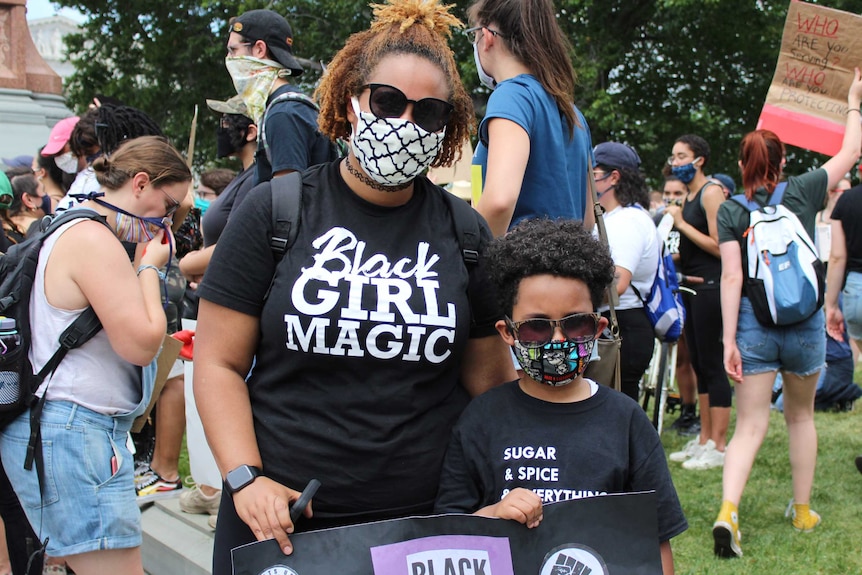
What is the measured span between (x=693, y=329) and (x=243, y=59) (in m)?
4.24

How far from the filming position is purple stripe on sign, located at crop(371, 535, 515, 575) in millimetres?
2002

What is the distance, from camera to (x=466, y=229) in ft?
7.44

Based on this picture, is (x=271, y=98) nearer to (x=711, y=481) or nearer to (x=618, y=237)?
(x=618, y=237)

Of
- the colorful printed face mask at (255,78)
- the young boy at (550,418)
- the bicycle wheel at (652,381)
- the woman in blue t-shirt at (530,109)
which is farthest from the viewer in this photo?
the bicycle wheel at (652,381)

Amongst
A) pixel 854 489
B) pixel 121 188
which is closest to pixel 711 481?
pixel 854 489

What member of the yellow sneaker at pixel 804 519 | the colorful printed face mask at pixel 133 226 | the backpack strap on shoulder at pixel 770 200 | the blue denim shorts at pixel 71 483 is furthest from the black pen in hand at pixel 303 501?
the yellow sneaker at pixel 804 519

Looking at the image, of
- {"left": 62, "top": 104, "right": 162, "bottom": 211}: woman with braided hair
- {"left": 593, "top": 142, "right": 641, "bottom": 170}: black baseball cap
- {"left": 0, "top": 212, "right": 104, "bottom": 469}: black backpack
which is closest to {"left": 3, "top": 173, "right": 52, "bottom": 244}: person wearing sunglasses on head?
{"left": 62, "top": 104, "right": 162, "bottom": 211}: woman with braided hair

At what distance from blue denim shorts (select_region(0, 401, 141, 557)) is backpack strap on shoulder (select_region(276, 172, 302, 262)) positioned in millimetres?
1304

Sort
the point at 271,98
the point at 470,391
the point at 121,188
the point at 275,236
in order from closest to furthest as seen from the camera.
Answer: the point at 275,236 < the point at 470,391 < the point at 121,188 < the point at 271,98

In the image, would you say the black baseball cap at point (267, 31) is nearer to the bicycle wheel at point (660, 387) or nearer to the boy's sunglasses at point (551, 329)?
the boy's sunglasses at point (551, 329)

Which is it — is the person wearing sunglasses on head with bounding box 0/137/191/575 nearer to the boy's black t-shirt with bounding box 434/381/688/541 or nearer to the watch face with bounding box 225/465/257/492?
the watch face with bounding box 225/465/257/492

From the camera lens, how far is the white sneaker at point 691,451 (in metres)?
6.56

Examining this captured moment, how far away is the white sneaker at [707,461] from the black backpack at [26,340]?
4.72 meters

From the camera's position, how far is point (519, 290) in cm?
233
